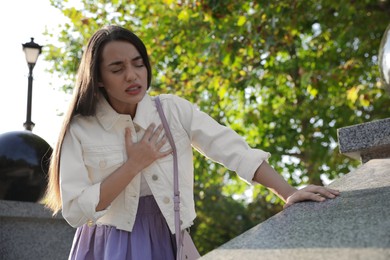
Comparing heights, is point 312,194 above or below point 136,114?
below

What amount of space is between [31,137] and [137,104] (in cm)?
345

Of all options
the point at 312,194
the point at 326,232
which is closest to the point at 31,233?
the point at 312,194

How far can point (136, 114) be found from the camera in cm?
270

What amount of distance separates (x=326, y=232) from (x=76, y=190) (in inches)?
41.8

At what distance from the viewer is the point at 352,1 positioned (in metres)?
9.09

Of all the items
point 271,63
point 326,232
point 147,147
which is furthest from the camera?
point 271,63

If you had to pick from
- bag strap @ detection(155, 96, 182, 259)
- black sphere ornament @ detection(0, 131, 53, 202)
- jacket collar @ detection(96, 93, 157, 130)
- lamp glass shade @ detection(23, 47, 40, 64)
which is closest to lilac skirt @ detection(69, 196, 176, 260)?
bag strap @ detection(155, 96, 182, 259)

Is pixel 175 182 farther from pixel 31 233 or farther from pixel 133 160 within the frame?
pixel 31 233

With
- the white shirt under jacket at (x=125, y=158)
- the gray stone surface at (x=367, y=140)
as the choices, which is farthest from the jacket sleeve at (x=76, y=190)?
the gray stone surface at (x=367, y=140)

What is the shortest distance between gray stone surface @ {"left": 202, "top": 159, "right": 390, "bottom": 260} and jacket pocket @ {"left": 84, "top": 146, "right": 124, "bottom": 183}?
724 millimetres

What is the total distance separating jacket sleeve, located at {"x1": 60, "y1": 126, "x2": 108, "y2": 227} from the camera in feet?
7.94

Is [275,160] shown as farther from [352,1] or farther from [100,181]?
[100,181]

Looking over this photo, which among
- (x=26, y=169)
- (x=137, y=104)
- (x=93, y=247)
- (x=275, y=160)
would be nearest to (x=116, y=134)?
(x=137, y=104)

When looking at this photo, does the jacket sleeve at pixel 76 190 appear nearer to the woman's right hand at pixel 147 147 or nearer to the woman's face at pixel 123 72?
the woman's right hand at pixel 147 147
